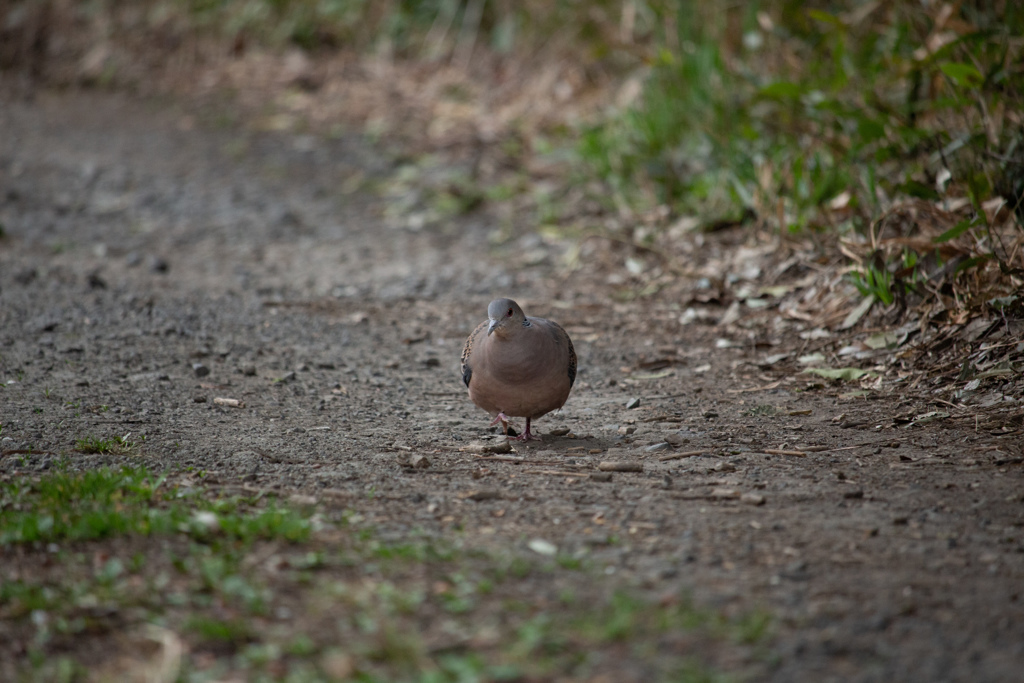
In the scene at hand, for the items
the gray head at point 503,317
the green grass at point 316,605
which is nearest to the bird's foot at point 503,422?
the gray head at point 503,317

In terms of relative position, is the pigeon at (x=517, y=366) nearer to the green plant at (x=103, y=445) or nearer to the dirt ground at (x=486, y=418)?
the dirt ground at (x=486, y=418)

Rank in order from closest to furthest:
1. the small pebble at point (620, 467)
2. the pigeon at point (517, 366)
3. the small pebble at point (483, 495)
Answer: the small pebble at point (483, 495) → the small pebble at point (620, 467) → the pigeon at point (517, 366)

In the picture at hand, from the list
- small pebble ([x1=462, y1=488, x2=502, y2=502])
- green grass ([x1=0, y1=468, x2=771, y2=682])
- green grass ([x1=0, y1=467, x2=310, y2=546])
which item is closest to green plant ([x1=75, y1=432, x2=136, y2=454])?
green grass ([x1=0, y1=467, x2=310, y2=546])

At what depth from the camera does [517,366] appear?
3.88m

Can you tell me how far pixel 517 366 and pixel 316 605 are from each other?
5.24ft

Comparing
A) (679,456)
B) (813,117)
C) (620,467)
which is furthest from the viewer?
(813,117)

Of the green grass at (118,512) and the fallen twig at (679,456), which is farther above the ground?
the fallen twig at (679,456)

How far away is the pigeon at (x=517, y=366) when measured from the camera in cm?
389

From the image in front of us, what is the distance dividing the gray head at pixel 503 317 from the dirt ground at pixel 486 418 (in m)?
0.51

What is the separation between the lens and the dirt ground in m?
2.65

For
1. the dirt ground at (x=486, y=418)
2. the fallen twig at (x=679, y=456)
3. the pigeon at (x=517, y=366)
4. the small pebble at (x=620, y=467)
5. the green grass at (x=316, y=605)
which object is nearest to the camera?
the green grass at (x=316, y=605)

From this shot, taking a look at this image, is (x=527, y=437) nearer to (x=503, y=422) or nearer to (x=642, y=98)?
(x=503, y=422)

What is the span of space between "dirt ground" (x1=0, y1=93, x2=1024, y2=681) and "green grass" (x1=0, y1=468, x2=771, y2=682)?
0.17m

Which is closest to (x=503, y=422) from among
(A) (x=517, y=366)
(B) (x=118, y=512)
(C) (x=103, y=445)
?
(A) (x=517, y=366)
